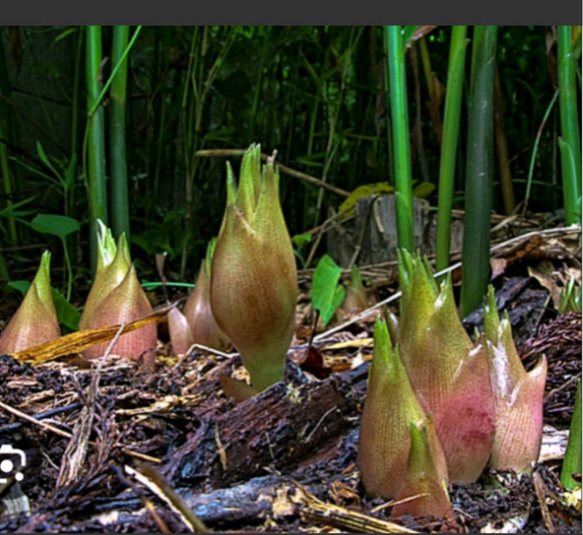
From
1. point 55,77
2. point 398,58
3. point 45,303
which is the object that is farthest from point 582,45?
point 55,77

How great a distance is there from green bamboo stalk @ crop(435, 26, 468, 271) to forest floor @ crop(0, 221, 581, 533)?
30 centimetres

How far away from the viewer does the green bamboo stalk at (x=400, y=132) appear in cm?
97

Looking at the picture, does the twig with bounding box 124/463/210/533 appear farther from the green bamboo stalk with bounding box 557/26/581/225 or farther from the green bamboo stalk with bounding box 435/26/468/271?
the green bamboo stalk with bounding box 557/26/581/225

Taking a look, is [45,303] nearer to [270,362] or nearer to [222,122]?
[270,362]

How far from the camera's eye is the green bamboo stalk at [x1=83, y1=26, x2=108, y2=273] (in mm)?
989

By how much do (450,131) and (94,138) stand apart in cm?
51

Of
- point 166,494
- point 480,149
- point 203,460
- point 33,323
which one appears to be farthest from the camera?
point 480,149

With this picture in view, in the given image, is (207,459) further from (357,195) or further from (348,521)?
(357,195)

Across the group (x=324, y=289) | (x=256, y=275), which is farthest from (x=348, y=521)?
(x=324, y=289)

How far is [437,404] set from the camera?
1.70 feet

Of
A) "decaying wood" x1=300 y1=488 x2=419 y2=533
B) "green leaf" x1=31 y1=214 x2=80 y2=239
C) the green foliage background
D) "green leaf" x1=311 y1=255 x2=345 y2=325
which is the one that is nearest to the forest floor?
"decaying wood" x1=300 y1=488 x2=419 y2=533

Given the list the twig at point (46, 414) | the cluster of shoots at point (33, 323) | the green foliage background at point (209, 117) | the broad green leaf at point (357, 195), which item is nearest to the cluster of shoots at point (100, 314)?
Answer: the cluster of shoots at point (33, 323)

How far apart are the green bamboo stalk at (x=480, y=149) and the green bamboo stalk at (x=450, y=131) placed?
0.03 meters

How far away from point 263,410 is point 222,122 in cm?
178
